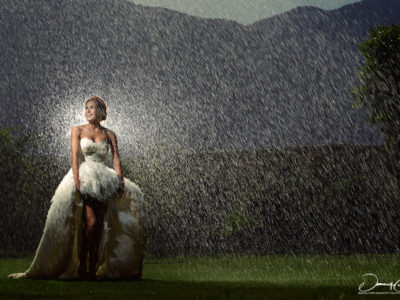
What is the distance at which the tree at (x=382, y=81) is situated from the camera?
16.9m

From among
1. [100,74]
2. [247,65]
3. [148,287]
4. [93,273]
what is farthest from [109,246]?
[247,65]

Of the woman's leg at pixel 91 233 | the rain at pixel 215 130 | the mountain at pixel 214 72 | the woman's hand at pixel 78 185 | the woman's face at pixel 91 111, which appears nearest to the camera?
the woman's hand at pixel 78 185

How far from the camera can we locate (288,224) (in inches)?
675

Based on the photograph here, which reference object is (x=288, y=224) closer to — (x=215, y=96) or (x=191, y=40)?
(x=215, y=96)

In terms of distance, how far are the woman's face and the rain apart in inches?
59.0

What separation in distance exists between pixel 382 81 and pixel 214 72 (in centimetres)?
15783

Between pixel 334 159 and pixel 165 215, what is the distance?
4686 mm

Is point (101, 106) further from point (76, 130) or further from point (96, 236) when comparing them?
point (96, 236)

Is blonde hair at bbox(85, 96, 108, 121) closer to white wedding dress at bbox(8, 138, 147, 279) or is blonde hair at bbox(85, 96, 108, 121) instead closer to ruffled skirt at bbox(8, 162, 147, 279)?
white wedding dress at bbox(8, 138, 147, 279)

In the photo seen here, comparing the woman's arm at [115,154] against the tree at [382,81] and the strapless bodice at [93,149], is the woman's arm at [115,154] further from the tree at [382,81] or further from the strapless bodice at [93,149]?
the tree at [382,81]

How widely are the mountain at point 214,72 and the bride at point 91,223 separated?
113 metres

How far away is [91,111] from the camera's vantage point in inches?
336

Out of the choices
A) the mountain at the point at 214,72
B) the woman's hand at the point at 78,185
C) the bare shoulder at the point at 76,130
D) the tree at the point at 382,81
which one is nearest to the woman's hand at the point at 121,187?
the woman's hand at the point at 78,185

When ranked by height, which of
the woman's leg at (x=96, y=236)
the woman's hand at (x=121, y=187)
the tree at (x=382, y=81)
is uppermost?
the tree at (x=382, y=81)
